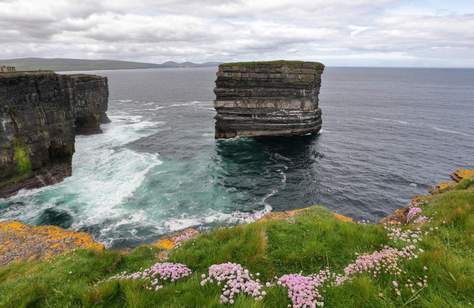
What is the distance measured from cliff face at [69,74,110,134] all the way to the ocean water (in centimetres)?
370

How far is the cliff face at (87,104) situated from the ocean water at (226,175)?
370 centimetres

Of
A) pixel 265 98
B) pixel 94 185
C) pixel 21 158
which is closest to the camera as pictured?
pixel 21 158

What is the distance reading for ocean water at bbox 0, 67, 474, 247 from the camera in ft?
90.6

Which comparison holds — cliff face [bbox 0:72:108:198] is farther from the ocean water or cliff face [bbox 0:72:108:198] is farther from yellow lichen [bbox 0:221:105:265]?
yellow lichen [bbox 0:221:105:265]

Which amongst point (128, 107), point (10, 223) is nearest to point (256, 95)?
point (10, 223)

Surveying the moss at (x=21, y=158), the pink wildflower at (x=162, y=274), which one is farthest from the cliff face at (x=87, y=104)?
the pink wildflower at (x=162, y=274)

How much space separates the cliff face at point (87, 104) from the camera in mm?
62562

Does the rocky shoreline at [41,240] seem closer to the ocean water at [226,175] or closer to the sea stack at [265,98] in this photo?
the ocean water at [226,175]

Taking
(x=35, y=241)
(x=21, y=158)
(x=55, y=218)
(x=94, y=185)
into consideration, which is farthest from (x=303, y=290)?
(x=21, y=158)

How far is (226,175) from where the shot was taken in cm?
3878

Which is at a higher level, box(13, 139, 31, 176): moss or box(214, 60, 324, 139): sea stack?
box(214, 60, 324, 139): sea stack

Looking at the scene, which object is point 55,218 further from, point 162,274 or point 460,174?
point 460,174

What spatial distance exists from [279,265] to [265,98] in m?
50.7

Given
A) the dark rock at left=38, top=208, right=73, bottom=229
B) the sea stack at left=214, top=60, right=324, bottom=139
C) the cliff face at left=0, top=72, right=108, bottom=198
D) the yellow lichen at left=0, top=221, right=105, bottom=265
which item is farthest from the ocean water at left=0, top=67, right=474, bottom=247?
the sea stack at left=214, top=60, right=324, bottom=139
